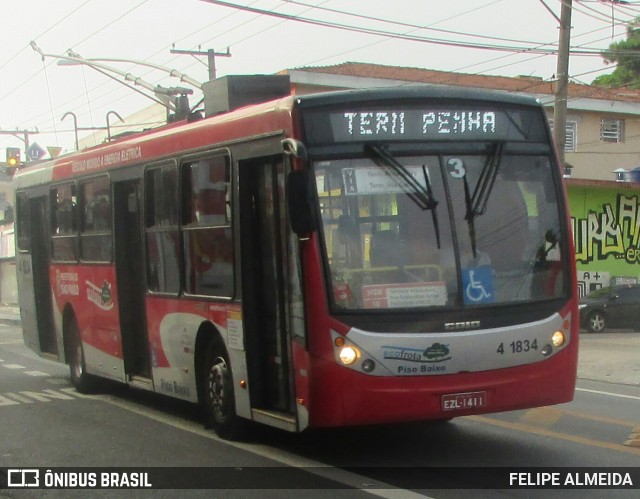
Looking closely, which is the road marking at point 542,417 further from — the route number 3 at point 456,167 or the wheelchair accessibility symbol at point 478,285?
the route number 3 at point 456,167

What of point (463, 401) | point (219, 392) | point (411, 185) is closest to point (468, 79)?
point (219, 392)

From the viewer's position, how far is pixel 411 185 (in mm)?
8391

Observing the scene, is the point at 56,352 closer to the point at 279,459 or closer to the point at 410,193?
the point at 279,459

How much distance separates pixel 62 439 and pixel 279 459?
8.64 ft

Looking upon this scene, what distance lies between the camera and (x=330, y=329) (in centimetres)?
811

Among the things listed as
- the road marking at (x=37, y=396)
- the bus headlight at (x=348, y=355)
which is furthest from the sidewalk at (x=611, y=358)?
the bus headlight at (x=348, y=355)

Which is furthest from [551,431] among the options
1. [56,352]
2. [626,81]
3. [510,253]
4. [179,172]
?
[626,81]

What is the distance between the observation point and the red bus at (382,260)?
8133 mm

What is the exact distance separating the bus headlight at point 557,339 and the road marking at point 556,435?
121cm

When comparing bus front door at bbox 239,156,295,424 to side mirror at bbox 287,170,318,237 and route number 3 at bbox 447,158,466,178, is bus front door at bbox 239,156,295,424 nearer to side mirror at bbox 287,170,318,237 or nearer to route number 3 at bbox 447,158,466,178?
side mirror at bbox 287,170,318,237

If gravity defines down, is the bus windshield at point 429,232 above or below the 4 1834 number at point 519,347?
above

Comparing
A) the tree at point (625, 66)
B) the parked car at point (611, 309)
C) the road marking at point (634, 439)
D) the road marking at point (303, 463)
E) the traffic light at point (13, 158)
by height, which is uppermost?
the tree at point (625, 66)

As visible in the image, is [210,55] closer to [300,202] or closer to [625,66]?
[300,202]

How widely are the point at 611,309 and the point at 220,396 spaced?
20.8 metres
